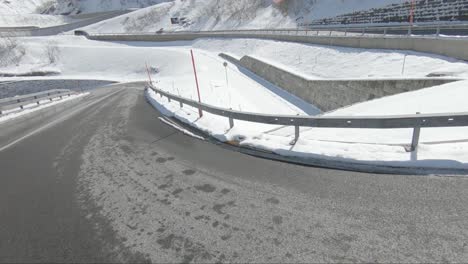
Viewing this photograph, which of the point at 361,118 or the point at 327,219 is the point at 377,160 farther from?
the point at 327,219

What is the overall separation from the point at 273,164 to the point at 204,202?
164cm

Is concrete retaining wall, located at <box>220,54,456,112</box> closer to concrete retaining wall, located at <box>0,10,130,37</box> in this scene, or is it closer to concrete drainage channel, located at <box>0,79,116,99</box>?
concrete drainage channel, located at <box>0,79,116,99</box>

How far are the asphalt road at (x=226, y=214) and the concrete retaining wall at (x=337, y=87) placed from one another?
8.93 metres

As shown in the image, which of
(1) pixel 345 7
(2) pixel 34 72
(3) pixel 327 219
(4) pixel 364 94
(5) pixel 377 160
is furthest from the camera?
(2) pixel 34 72

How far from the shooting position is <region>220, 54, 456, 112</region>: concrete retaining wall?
1098cm

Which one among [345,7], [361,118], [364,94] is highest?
[345,7]

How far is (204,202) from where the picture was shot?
3928 millimetres

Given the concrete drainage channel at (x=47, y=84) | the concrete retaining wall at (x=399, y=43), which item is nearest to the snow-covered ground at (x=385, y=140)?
the concrete retaining wall at (x=399, y=43)

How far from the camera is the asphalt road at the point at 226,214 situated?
2.80 metres

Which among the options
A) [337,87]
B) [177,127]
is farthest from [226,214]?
[337,87]

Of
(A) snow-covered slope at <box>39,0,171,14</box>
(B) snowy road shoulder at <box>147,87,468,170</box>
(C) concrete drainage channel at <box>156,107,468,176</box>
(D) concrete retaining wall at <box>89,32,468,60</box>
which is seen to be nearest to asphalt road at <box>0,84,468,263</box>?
(C) concrete drainage channel at <box>156,107,468,176</box>

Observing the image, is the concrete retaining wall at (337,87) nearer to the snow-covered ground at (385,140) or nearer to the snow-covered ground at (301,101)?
the snow-covered ground at (301,101)

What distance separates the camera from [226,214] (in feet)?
11.7

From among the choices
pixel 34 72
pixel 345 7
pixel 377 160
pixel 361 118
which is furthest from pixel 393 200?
pixel 34 72
